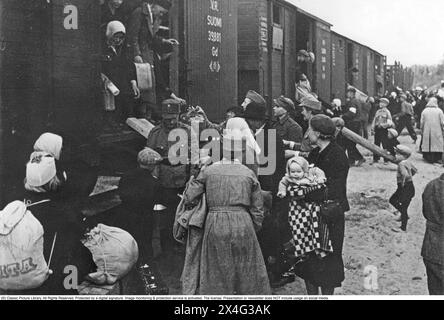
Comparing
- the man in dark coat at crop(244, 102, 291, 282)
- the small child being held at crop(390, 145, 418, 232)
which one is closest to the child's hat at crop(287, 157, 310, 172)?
the man in dark coat at crop(244, 102, 291, 282)

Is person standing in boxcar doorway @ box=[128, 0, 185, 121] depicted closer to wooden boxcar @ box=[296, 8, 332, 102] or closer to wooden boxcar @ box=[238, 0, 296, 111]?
wooden boxcar @ box=[238, 0, 296, 111]

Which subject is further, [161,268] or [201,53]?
[201,53]

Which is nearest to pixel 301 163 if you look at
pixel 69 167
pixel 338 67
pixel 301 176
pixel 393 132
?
pixel 301 176

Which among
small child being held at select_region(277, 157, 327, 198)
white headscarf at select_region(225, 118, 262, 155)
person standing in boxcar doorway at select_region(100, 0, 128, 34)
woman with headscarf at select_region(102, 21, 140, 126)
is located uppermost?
person standing in boxcar doorway at select_region(100, 0, 128, 34)

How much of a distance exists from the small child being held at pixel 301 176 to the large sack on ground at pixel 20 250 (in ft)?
6.33

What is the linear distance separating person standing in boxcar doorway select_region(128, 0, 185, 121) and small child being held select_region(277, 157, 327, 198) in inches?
105

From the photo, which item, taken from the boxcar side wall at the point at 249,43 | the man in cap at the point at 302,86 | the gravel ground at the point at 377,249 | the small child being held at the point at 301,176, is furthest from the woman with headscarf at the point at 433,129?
the small child being held at the point at 301,176

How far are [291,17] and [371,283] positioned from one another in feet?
27.1

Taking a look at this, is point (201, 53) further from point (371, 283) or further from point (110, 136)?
point (371, 283)

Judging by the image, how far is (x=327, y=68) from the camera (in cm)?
1419

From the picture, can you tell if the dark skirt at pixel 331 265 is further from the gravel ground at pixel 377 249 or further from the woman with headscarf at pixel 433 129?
the woman with headscarf at pixel 433 129

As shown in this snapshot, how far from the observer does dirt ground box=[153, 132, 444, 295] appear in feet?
15.8

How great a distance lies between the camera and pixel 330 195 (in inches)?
158
